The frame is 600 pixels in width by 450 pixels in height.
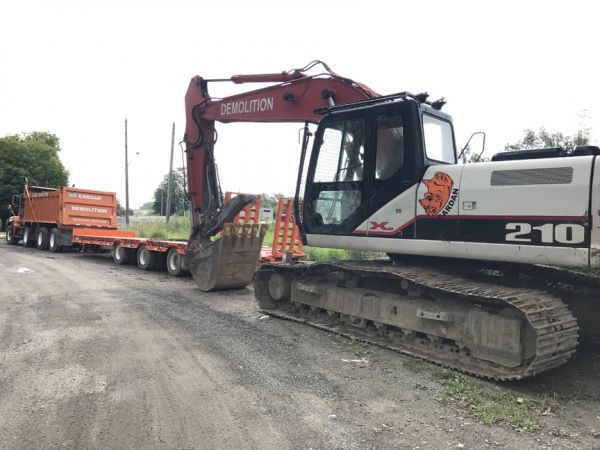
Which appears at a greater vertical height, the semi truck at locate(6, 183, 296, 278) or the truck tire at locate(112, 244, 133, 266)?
the semi truck at locate(6, 183, 296, 278)

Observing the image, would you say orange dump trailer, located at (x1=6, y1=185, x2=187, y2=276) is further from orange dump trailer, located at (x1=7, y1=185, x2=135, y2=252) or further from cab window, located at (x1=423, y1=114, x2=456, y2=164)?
cab window, located at (x1=423, y1=114, x2=456, y2=164)

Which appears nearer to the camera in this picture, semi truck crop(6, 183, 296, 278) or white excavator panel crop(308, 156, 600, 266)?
white excavator panel crop(308, 156, 600, 266)

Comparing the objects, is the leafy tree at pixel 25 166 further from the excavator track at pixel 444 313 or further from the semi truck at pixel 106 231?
the excavator track at pixel 444 313

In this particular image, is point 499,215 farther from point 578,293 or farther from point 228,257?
point 228,257

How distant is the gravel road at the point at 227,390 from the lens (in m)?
3.59

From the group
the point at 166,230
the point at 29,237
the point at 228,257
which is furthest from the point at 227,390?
the point at 166,230

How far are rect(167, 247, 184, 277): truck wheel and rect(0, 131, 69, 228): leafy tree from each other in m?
35.0

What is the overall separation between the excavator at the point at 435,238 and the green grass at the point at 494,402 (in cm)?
20

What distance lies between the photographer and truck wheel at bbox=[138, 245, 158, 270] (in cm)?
1338

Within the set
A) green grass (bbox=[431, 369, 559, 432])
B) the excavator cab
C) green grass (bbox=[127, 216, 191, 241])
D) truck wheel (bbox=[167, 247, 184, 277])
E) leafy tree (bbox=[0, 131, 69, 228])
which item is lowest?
green grass (bbox=[431, 369, 559, 432])

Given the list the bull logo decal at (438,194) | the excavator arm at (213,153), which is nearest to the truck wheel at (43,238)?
the excavator arm at (213,153)

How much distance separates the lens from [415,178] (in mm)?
5727

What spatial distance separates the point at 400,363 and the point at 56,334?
14.9ft

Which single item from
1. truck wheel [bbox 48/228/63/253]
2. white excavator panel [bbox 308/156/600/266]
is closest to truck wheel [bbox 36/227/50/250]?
truck wheel [bbox 48/228/63/253]
